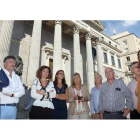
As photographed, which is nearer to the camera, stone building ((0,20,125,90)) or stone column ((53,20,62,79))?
stone building ((0,20,125,90))

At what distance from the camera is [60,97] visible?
114 inches

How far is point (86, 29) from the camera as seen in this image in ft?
51.4

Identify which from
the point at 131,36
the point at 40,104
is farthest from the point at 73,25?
the point at 131,36

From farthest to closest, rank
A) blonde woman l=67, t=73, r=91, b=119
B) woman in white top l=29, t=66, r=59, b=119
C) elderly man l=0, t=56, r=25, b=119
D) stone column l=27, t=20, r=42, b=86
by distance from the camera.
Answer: stone column l=27, t=20, r=42, b=86, blonde woman l=67, t=73, r=91, b=119, woman in white top l=29, t=66, r=59, b=119, elderly man l=0, t=56, r=25, b=119

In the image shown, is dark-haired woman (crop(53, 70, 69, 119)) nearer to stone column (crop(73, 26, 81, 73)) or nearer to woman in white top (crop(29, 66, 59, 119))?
woman in white top (crop(29, 66, 59, 119))

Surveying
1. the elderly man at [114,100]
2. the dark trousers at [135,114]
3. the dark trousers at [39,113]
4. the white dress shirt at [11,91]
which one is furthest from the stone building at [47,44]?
the dark trousers at [135,114]

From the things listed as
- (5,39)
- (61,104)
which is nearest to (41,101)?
(61,104)

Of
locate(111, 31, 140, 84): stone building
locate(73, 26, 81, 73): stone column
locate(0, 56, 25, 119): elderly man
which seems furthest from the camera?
locate(111, 31, 140, 84): stone building

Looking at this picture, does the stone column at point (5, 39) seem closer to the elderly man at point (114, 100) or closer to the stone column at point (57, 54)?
the stone column at point (57, 54)

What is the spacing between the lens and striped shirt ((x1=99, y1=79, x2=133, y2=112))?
8.93 feet

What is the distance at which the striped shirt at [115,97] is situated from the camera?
272 centimetres

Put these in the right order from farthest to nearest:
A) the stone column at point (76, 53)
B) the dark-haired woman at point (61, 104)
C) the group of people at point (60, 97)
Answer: the stone column at point (76, 53), the dark-haired woman at point (61, 104), the group of people at point (60, 97)

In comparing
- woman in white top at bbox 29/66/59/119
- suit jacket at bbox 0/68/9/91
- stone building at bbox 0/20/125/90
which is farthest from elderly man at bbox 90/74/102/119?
stone building at bbox 0/20/125/90

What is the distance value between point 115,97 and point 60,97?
1.50 metres
